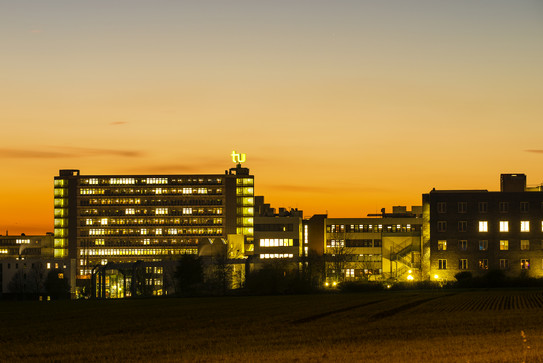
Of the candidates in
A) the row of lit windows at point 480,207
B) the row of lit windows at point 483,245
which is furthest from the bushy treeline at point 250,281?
the row of lit windows at point 480,207

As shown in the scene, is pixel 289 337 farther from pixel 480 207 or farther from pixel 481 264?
pixel 480 207

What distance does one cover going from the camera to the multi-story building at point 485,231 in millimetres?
174000

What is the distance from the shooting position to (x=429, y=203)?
17612 cm

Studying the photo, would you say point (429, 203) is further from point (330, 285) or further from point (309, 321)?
point (309, 321)

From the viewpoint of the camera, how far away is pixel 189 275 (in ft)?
586

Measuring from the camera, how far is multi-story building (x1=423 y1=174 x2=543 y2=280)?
17400 centimetres

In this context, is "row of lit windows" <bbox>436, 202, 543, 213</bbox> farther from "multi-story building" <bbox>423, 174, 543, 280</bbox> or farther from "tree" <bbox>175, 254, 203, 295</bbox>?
"tree" <bbox>175, 254, 203, 295</bbox>

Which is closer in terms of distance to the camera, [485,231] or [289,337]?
[289,337]

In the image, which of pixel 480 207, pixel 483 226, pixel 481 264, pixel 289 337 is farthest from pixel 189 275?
pixel 289 337

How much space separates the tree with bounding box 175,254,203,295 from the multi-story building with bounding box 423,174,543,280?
4649 centimetres

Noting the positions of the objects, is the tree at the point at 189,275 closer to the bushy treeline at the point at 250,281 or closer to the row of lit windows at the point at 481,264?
the bushy treeline at the point at 250,281

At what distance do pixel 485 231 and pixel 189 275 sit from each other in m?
59.6

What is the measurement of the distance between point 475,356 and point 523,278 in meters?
127

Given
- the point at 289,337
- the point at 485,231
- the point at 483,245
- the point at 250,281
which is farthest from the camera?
the point at 483,245
